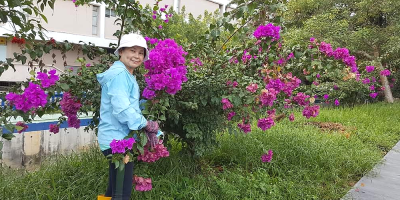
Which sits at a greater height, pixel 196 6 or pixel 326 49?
pixel 196 6

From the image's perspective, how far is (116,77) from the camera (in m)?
1.94

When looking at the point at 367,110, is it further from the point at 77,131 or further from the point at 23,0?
the point at 23,0

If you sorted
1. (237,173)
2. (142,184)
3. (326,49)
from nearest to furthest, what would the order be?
Answer: (142,184), (326,49), (237,173)

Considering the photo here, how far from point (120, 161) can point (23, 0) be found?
1.42 m

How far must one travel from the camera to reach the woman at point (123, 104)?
6.23ft

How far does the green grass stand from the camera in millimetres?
2924

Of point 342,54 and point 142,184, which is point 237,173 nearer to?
point 142,184

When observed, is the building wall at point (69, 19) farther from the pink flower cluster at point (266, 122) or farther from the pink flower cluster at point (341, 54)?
the pink flower cluster at point (341, 54)

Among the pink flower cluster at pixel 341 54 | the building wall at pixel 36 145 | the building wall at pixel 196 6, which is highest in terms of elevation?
the building wall at pixel 196 6

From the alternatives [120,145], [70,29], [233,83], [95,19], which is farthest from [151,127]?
[95,19]

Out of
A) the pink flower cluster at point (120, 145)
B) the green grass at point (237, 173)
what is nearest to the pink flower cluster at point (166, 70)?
the pink flower cluster at point (120, 145)

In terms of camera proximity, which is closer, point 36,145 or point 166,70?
point 166,70

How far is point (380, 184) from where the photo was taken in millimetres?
3555

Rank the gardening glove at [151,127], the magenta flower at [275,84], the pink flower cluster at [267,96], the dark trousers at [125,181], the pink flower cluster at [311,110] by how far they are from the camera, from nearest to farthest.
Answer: the gardening glove at [151,127]
the dark trousers at [125,181]
the pink flower cluster at [267,96]
the magenta flower at [275,84]
the pink flower cluster at [311,110]
